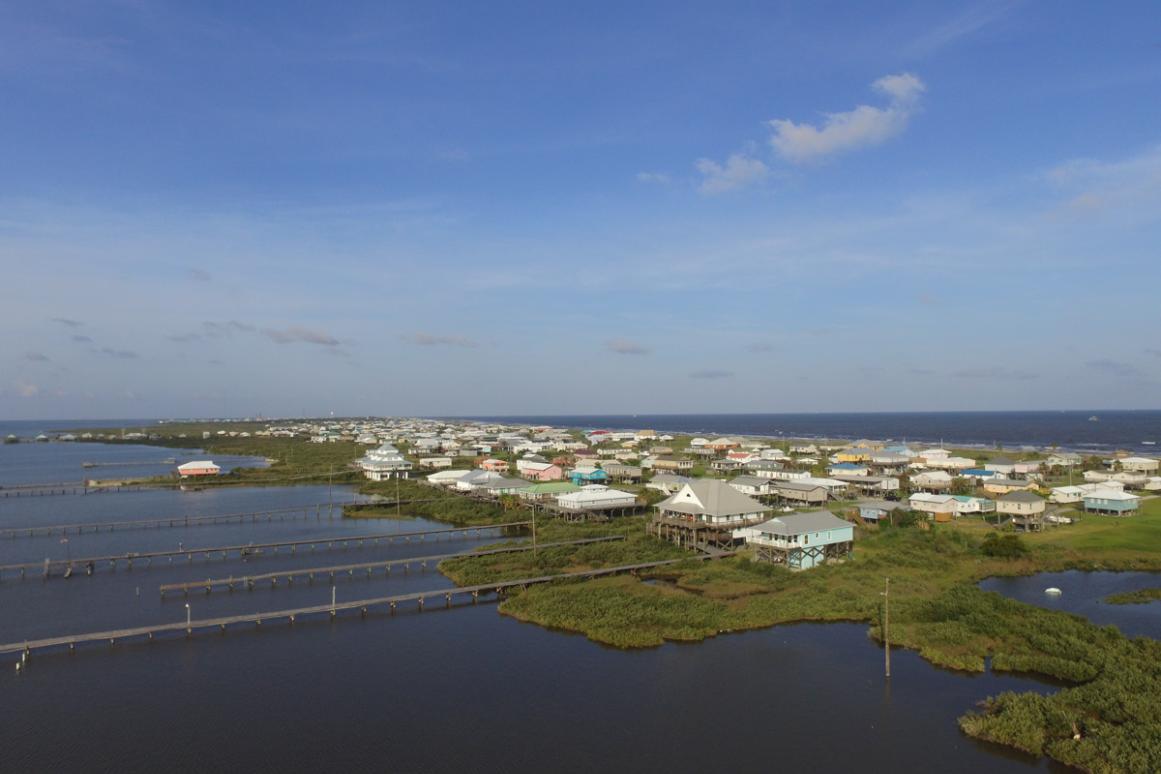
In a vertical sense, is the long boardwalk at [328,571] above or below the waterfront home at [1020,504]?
below

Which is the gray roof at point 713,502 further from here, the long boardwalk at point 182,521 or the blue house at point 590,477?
the long boardwalk at point 182,521

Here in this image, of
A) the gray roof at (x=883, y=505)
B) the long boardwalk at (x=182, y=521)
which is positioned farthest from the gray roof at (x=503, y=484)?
the gray roof at (x=883, y=505)

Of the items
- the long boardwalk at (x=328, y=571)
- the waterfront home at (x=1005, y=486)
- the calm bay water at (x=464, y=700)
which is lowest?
the calm bay water at (x=464, y=700)

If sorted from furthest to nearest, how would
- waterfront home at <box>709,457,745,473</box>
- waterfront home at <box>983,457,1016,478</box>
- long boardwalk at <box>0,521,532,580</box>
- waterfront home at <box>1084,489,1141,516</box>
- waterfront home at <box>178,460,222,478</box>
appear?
waterfront home at <box>178,460,222,478</box>
waterfront home at <box>709,457,745,473</box>
waterfront home at <box>983,457,1016,478</box>
waterfront home at <box>1084,489,1141,516</box>
long boardwalk at <box>0,521,532,580</box>

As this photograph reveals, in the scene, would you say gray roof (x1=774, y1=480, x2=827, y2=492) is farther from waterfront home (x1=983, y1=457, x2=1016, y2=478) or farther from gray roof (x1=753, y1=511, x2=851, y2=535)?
waterfront home (x1=983, y1=457, x2=1016, y2=478)

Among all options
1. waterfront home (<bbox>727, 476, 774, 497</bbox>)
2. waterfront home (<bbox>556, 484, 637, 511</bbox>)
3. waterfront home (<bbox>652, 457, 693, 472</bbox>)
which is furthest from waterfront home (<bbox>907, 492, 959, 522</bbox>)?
waterfront home (<bbox>652, 457, 693, 472</bbox>)
